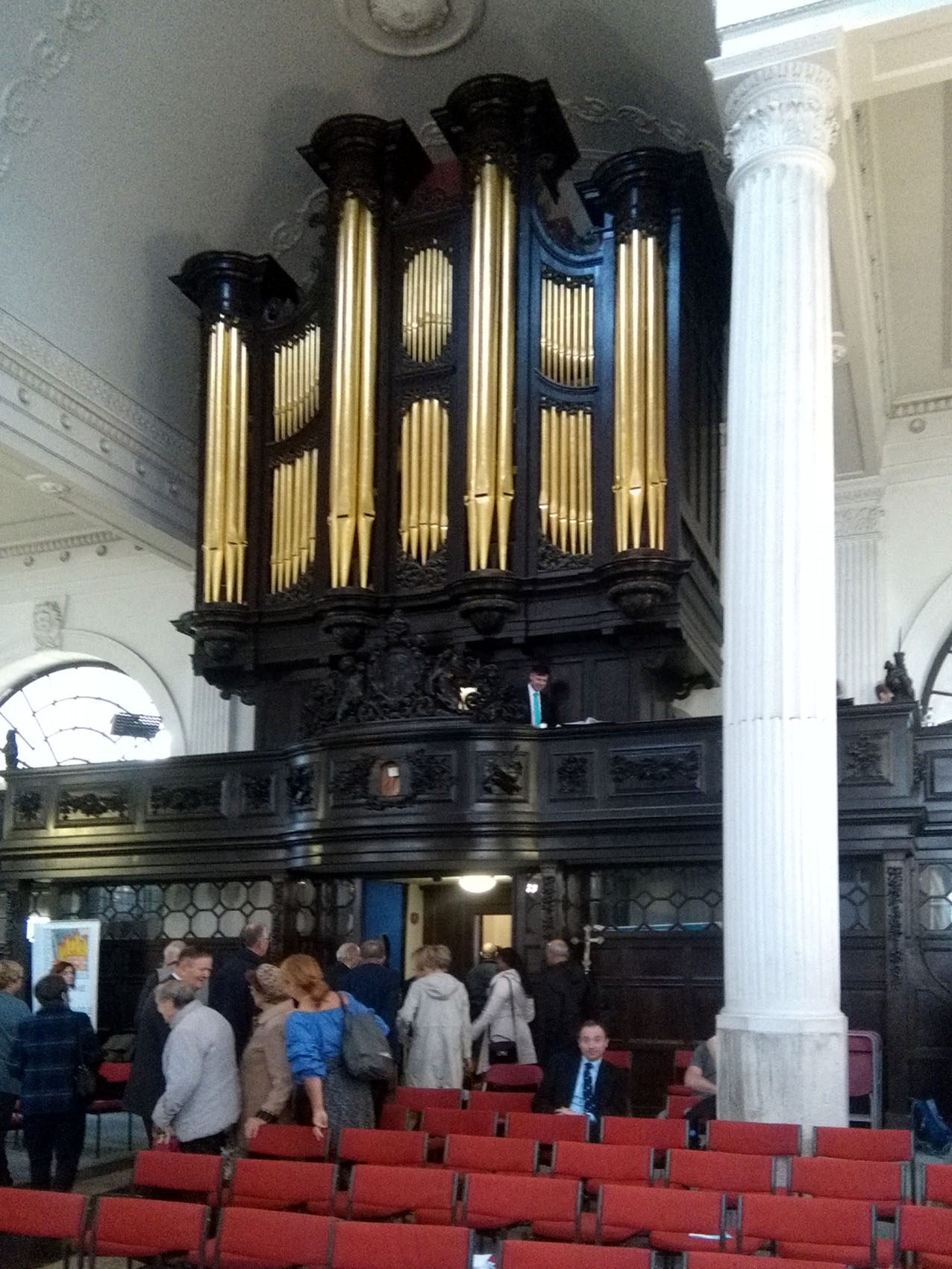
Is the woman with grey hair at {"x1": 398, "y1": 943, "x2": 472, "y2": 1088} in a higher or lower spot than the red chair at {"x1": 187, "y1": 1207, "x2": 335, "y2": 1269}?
higher

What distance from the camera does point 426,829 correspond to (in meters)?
11.1

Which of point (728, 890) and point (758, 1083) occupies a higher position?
point (728, 890)

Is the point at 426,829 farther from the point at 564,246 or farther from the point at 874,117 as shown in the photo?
the point at 874,117

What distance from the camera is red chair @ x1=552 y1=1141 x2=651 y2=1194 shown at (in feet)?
20.5

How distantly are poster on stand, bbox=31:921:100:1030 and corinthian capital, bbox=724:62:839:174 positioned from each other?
28.9 ft

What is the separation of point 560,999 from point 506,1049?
51 cm

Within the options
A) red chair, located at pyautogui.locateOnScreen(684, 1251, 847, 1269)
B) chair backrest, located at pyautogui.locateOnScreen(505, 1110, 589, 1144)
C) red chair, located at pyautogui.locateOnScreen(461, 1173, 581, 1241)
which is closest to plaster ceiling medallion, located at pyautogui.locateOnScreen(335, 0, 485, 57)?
chair backrest, located at pyautogui.locateOnScreen(505, 1110, 589, 1144)

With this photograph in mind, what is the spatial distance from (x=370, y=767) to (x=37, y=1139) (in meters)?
4.14

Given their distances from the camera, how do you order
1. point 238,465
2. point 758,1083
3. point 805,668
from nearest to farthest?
point 758,1083 → point 805,668 → point 238,465

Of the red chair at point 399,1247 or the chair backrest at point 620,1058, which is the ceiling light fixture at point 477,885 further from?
the red chair at point 399,1247

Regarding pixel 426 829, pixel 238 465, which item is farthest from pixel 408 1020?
pixel 238 465

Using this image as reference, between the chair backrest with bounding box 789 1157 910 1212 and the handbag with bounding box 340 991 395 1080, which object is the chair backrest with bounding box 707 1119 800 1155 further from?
the handbag with bounding box 340 991 395 1080

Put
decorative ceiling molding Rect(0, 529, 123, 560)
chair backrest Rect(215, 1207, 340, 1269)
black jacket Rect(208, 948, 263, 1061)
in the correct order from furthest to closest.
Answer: decorative ceiling molding Rect(0, 529, 123, 560)
black jacket Rect(208, 948, 263, 1061)
chair backrest Rect(215, 1207, 340, 1269)

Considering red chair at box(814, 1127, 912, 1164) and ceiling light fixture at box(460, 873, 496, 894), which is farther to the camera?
ceiling light fixture at box(460, 873, 496, 894)
